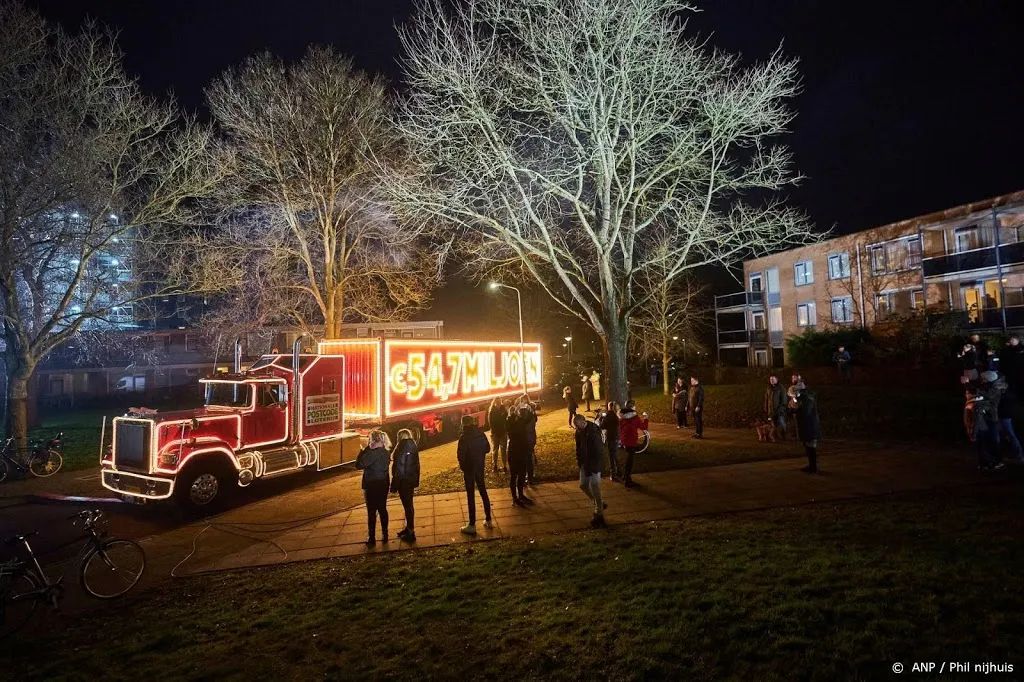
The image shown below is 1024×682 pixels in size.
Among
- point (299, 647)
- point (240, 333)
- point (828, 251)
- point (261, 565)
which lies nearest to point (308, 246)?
point (240, 333)

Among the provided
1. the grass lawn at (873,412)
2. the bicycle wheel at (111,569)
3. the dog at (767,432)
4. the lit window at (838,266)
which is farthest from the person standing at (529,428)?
the lit window at (838,266)

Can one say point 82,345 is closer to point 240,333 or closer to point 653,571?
point 240,333

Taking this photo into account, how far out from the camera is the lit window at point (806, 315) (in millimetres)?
33438

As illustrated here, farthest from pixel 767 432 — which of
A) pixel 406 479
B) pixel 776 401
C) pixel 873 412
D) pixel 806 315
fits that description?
pixel 806 315

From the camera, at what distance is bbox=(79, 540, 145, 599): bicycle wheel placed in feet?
20.2

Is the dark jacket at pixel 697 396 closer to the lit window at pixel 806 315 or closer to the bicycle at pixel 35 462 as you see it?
the bicycle at pixel 35 462

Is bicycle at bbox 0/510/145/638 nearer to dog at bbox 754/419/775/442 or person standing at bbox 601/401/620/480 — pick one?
person standing at bbox 601/401/620/480

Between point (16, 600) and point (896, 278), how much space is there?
117 ft

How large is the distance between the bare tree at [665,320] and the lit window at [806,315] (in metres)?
6.10

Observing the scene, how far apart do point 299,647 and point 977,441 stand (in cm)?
1126

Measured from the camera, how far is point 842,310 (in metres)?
31.5

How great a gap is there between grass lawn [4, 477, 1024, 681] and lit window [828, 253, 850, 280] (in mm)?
28164

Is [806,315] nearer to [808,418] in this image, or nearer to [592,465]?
[808,418]

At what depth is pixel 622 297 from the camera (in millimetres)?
14352
